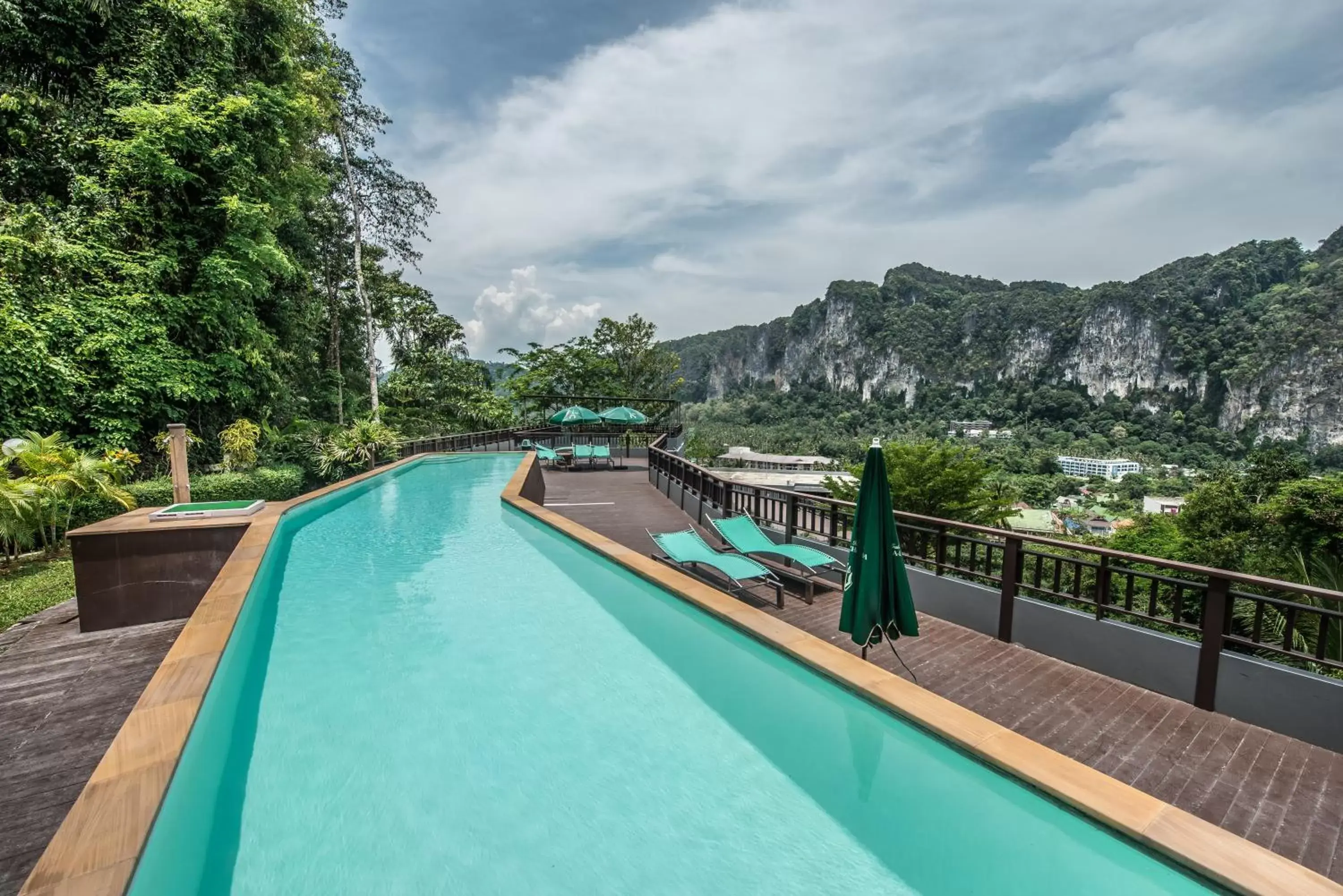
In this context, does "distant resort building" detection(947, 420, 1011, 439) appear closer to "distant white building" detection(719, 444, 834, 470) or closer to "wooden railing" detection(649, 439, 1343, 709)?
"distant white building" detection(719, 444, 834, 470)

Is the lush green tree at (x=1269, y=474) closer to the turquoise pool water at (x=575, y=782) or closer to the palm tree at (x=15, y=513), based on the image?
the turquoise pool water at (x=575, y=782)

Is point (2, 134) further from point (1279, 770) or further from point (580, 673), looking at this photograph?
point (1279, 770)

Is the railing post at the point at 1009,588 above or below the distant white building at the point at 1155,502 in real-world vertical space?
above

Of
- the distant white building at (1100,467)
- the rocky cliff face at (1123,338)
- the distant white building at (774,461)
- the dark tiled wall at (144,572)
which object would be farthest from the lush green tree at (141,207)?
the rocky cliff face at (1123,338)

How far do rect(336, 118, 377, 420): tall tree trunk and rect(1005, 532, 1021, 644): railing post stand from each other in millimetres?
18338

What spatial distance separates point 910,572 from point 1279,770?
2401 mm

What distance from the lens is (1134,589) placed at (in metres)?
4.40

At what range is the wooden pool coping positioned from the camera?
166cm

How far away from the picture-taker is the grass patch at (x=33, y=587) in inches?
190

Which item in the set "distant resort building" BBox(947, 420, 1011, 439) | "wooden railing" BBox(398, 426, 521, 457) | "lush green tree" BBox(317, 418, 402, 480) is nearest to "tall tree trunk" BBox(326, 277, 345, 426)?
"wooden railing" BBox(398, 426, 521, 457)

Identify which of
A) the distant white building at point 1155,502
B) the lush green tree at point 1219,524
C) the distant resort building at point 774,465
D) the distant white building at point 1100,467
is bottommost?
the distant white building at point 1155,502

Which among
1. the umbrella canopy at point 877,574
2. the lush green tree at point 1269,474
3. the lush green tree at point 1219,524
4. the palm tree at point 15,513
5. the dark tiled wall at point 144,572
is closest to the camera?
the umbrella canopy at point 877,574

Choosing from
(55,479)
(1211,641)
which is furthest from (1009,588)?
(55,479)

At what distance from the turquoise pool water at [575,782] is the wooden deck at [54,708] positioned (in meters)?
0.56
